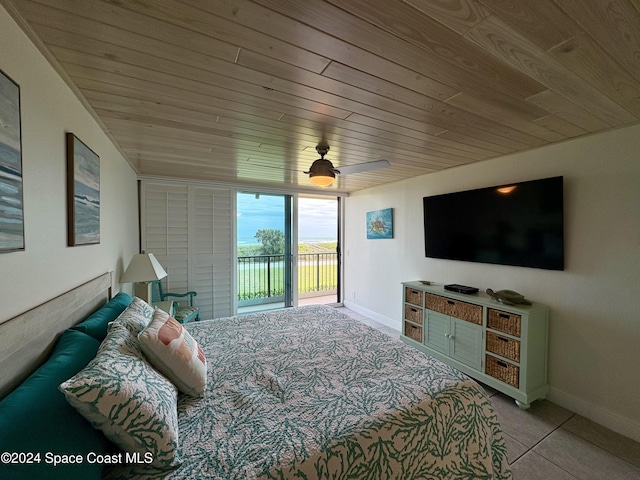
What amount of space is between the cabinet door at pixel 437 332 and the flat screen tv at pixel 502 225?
74cm

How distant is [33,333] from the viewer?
1.03m

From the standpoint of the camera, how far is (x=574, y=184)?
2.26 metres

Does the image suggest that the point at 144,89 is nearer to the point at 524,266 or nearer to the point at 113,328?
the point at 113,328

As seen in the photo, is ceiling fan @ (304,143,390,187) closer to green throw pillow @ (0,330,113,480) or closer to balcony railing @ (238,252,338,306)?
green throw pillow @ (0,330,113,480)

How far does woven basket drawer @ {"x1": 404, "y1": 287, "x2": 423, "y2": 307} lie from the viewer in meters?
3.24

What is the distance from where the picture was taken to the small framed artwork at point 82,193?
4.68 feet

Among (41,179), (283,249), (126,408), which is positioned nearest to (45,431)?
(126,408)

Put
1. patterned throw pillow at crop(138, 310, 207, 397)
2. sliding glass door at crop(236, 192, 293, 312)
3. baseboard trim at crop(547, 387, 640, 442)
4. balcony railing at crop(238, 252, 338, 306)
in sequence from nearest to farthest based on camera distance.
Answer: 1. patterned throw pillow at crop(138, 310, 207, 397)
2. baseboard trim at crop(547, 387, 640, 442)
3. sliding glass door at crop(236, 192, 293, 312)
4. balcony railing at crop(238, 252, 338, 306)

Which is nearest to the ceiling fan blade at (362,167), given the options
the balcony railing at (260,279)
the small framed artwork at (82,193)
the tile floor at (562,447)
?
the small framed artwork at (82,193)

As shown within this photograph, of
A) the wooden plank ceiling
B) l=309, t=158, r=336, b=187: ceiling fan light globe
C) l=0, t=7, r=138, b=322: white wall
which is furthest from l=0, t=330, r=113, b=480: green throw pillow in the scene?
l=309, t=158, r=336, b=187: ceiling fan light globe

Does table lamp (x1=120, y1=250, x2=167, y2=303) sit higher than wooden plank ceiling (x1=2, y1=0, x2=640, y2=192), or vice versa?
wooden plank ceiling (x1=2, y1=0, x2=640, y2=192)

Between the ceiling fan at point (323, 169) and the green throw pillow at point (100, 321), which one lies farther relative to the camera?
the ceiling fan at point (323, 169)

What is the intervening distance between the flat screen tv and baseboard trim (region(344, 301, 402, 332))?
1349 mm

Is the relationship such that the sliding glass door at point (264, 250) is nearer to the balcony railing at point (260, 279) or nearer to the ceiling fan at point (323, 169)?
the balcony railing at point (260, 279)
